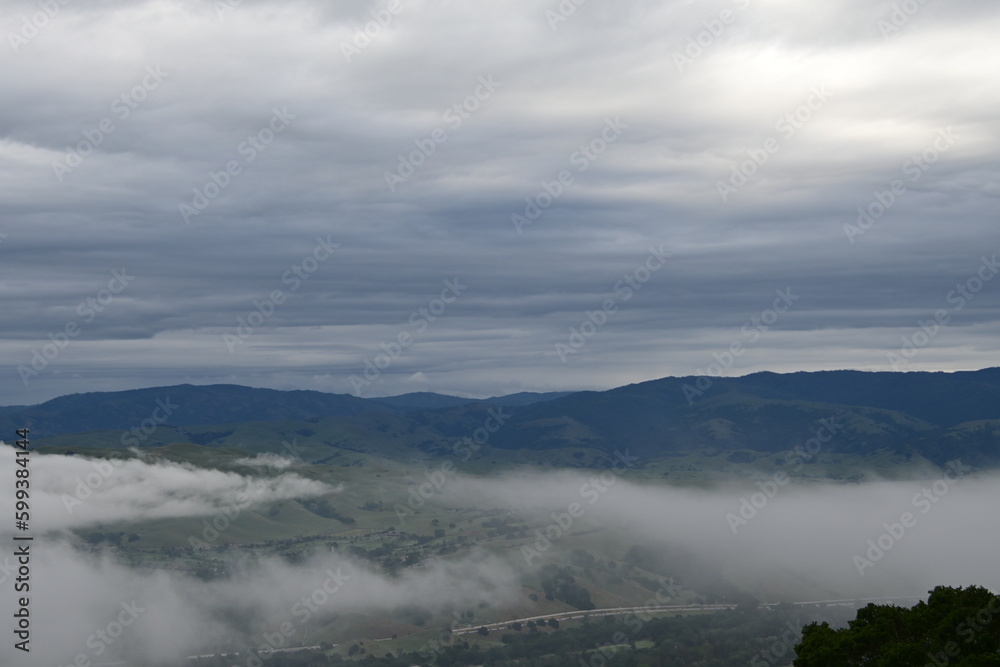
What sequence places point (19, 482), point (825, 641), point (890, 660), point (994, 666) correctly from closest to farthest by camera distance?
point (994, 666) < point (890, 660) < point (825, 641) < point (19, 482)

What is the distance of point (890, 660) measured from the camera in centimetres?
9081

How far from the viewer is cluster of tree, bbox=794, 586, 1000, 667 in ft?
295

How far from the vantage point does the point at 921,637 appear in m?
98.1

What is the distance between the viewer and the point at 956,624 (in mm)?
94875

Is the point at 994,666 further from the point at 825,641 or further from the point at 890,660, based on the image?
the point at 825,641

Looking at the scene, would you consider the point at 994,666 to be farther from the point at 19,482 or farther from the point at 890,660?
the point at 19,482

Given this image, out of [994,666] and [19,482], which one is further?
[19,482]

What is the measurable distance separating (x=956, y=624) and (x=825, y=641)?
13434 mm

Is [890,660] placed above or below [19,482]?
below

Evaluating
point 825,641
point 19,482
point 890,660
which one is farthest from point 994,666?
point 19,482

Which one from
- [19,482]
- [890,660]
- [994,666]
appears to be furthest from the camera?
[19,482]

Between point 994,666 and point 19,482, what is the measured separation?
13651 centimetres

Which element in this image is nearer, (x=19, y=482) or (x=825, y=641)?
(x=825, y=641)

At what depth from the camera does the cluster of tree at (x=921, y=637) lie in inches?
3536
